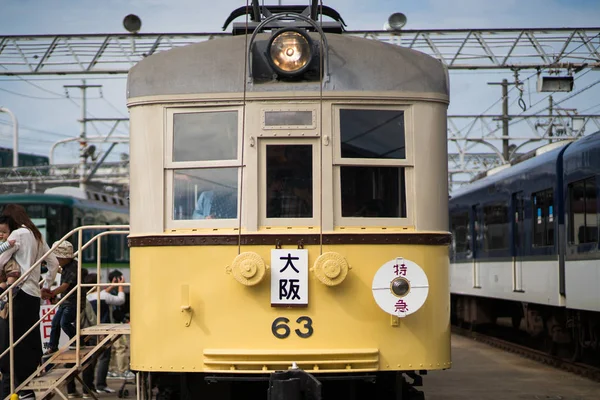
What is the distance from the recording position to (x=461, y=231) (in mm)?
22469

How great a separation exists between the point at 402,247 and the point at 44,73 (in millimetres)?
18882

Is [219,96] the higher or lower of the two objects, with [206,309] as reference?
higher

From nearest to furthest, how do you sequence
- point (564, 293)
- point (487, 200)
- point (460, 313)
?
point (564, 293)
point (487, 200)
point (460, 313)

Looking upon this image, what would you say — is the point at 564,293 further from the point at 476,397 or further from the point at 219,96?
the point at 219,96

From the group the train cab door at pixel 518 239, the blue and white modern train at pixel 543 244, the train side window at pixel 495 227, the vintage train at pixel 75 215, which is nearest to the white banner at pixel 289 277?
the blue and white modern train at pixel 543 244

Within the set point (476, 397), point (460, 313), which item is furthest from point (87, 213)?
point (476, 397)

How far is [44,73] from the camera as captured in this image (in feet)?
80.8

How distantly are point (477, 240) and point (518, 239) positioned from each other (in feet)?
11.2

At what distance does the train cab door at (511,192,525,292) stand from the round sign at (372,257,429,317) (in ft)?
32.8

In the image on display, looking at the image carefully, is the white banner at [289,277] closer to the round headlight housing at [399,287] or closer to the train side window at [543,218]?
the round headlight housing at [399,287]

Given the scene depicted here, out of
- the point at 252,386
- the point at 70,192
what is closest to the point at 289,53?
the point at 252,386

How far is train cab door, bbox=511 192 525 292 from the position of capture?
55.6ft

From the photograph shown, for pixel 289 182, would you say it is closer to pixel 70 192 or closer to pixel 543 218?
pixel 543 218

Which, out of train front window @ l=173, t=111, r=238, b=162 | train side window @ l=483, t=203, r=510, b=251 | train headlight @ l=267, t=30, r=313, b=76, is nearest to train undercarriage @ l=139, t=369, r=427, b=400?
train front window @ l=173, t=111, r=238, b=162
